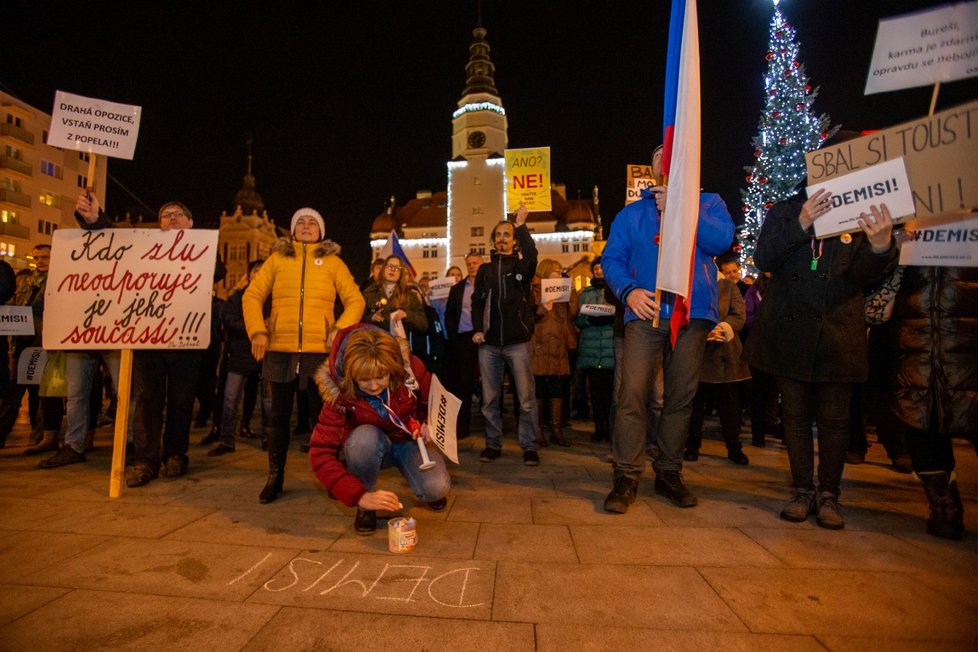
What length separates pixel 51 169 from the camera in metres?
44.8

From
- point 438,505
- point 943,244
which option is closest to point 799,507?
point 943,244

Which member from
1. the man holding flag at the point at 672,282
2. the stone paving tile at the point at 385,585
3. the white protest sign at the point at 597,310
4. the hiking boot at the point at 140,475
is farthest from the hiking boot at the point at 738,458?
the hiking boot at the point at 140,475

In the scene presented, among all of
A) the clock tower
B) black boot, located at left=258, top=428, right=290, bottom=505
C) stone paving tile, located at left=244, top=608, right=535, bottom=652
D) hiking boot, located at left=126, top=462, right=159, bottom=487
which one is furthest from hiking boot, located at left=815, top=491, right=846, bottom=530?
the clock tower

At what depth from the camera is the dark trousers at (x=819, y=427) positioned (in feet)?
10.7

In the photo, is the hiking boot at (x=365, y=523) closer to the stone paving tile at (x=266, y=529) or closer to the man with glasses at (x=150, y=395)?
the stone paving tile at (x=266, y=529)

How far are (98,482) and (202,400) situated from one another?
11.1 feet

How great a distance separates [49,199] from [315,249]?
2196 inches

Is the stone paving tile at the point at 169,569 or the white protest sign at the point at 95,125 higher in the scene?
the white protest sign at the point at 95,125

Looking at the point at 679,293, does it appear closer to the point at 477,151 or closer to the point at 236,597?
the point at 236,597

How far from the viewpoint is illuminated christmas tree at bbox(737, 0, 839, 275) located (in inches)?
758

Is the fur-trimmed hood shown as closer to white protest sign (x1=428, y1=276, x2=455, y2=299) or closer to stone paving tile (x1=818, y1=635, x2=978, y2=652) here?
stone paving tile (x1=818, y1=635, x2=978, y2=652)

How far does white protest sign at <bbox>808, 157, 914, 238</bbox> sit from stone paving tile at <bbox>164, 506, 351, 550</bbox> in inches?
140

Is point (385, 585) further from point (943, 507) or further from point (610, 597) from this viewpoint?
point (943, 507)

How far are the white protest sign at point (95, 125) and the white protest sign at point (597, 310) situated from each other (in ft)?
15.7
